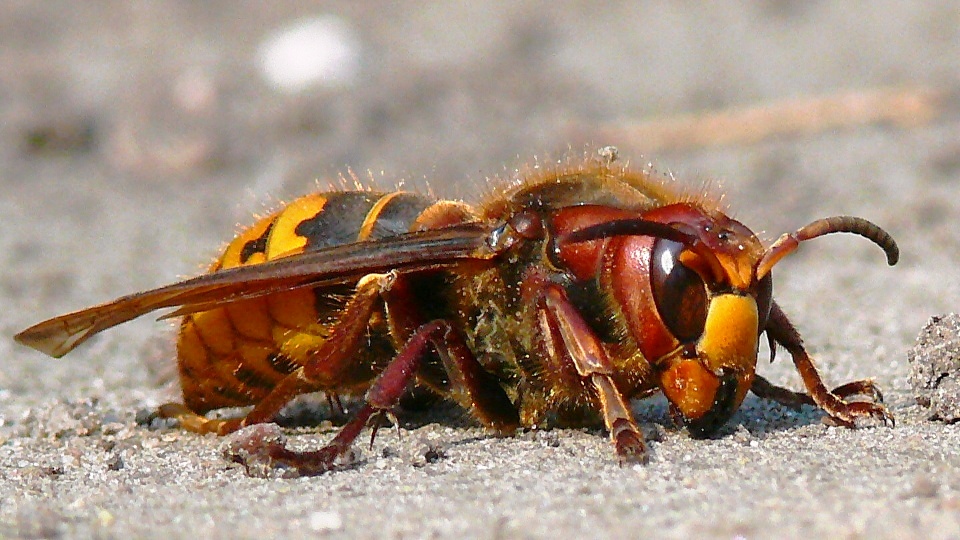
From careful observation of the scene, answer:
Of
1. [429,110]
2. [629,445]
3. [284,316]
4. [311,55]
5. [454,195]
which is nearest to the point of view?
[629,445]

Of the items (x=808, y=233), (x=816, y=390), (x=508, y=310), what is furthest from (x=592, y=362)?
(x=816, y=390)

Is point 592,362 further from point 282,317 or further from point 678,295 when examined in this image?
point 282,317

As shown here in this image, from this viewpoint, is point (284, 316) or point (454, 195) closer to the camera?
point (284, 316)

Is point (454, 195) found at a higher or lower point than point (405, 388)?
higher

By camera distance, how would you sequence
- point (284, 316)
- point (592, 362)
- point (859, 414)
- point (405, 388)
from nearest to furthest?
1. point (592, 362)
2. point (405, 388)
3. point (859, 414)
4. point (284, 316)

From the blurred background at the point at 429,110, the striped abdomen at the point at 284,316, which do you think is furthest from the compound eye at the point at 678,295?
the blurred background at the point at 429,110

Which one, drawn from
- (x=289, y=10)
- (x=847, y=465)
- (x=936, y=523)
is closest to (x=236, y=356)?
(x=847, y=465)

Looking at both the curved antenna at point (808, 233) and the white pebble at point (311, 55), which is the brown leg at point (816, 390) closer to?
the curved antenna at point (808, 233)

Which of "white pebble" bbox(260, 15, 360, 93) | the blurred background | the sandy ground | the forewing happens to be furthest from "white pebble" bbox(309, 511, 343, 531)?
"white pebble" bbox(260, 15, 360, 93)
